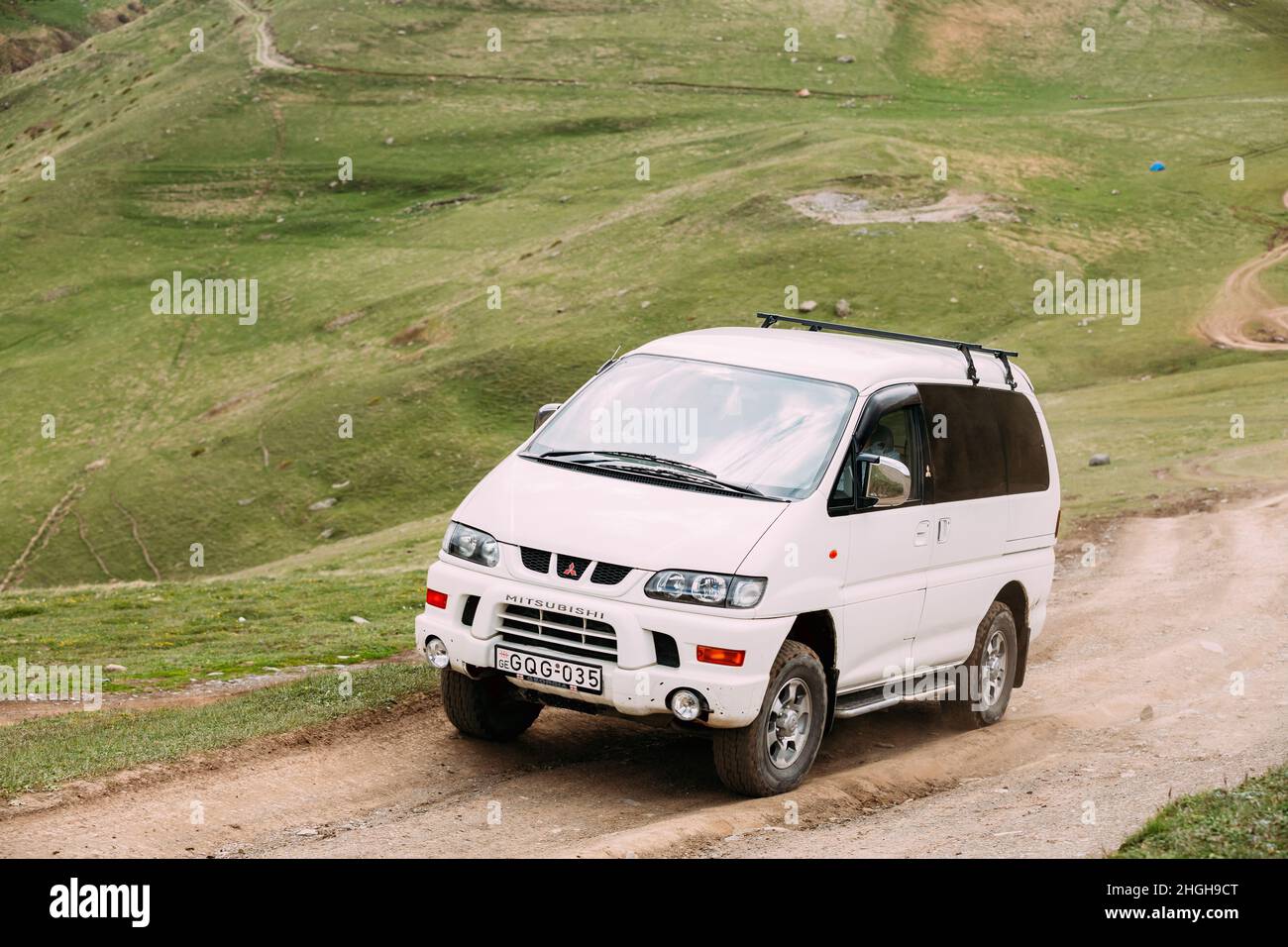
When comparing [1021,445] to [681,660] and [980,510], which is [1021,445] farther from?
[681,660]

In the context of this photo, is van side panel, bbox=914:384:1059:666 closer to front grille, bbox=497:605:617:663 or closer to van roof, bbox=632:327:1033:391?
van roof, bbox=632:327:1033:391

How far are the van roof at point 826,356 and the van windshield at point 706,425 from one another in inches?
4.9

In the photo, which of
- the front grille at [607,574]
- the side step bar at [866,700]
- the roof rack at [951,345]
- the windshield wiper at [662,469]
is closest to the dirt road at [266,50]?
the roof rack at [951,345]

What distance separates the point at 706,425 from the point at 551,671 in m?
2.12

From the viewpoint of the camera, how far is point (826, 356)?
35.1 feet

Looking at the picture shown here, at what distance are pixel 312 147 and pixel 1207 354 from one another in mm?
58420

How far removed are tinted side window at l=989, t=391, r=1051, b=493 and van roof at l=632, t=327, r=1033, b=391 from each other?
23 cm

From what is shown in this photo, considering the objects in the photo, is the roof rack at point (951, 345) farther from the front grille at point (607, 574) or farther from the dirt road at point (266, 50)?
the dirt road at point (266, 50)

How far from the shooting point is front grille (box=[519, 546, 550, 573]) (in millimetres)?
9180

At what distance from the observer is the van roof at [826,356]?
34.2 ft
